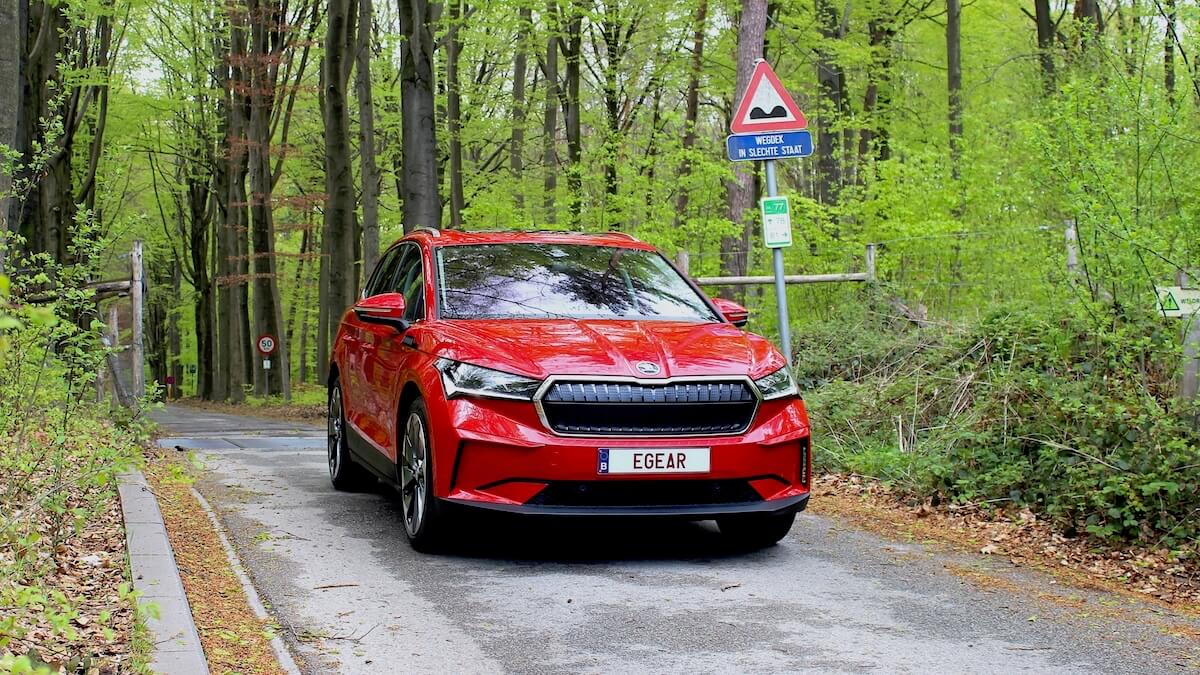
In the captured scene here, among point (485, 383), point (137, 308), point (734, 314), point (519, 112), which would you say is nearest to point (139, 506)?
point (485, 383)

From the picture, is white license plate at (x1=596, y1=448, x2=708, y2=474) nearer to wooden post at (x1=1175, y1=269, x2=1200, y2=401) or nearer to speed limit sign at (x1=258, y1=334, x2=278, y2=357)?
wooden post at (x1=1175, y1=269, x2=1200, y2=401)

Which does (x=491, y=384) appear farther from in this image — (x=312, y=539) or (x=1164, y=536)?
(x=1164, y=536)

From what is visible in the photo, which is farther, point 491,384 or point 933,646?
point 491,384

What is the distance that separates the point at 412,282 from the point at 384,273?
3.82 ft

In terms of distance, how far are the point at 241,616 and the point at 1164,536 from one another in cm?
461

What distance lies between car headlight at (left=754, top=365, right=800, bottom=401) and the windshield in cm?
89

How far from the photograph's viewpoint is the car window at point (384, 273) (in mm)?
8438

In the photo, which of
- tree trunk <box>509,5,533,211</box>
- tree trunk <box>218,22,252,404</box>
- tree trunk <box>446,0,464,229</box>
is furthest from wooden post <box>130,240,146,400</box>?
tree trunk <box>218,22,252,404</box>

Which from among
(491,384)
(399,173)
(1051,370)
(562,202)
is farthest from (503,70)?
(491,384)

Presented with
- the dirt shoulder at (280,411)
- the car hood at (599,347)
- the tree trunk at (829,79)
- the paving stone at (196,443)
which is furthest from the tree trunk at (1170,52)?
the dirt shoulder at (280,411)

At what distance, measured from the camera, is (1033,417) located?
7.88m

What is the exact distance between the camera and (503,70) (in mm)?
32719

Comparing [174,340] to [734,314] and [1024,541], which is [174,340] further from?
[1024,541]

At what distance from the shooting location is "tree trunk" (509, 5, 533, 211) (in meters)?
27.0
